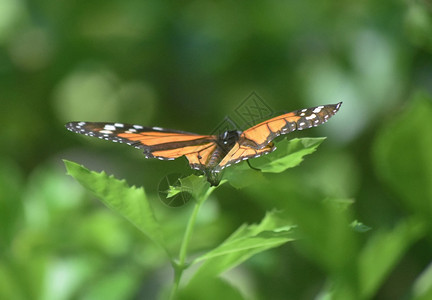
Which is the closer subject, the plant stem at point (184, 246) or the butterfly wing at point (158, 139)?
the plant stem at point (184, 246)

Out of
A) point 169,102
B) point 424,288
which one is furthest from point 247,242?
point 169,102

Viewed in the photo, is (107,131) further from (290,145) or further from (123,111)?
(123,111)

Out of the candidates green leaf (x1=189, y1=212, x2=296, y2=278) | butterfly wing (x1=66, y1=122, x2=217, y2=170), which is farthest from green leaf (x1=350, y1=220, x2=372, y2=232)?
butterfly wing (x1=66, y1=122, x2=217, y2=170)

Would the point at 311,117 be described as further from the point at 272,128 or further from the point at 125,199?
the point at 125,199

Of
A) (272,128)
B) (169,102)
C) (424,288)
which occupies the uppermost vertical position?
(272,128)

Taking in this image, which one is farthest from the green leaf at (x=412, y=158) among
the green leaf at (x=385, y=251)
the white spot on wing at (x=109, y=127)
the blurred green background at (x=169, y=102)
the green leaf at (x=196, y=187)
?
the blurred green background at (x=169, y=102)

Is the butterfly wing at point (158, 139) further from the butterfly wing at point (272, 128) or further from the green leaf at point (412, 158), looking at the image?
the green leaf at point (412, 158)
